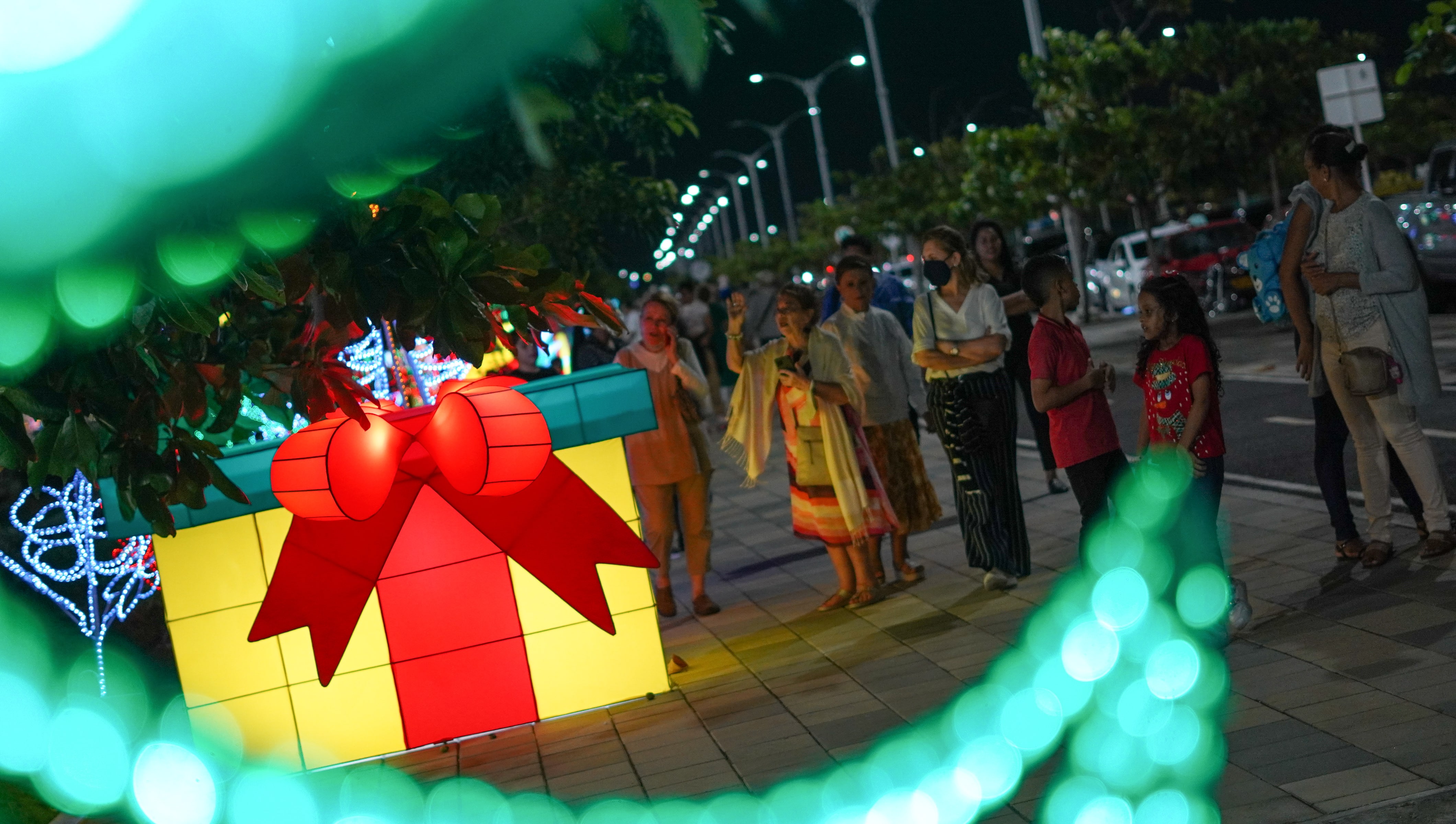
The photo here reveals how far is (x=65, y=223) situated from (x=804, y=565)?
24.0ft

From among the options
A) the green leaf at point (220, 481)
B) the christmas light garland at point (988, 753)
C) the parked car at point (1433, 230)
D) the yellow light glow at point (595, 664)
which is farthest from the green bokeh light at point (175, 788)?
the parked car at point (1433, 230)

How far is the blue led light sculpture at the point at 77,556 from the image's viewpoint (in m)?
7.23

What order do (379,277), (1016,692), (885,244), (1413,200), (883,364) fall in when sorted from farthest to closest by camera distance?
(885,244), (1413,200), (883,364), (1016,692), (379,277)

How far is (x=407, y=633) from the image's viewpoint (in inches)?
257

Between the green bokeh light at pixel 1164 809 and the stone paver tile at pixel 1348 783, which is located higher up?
the green bokeh light at pixel 1164 809

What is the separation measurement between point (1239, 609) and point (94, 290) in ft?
14.7

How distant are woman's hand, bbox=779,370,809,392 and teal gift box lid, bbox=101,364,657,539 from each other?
4.82ft

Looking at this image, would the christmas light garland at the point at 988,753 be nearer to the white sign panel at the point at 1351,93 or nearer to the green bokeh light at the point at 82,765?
the green bokeh light at the point at 82,765

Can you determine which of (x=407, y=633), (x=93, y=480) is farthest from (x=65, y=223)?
(x=407, y=633)

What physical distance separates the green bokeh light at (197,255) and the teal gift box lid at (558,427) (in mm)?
3221

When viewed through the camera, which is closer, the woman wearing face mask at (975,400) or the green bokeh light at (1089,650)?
the green bokeh light at (1089,650)

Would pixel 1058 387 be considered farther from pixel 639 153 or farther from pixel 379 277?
pixel 639 153

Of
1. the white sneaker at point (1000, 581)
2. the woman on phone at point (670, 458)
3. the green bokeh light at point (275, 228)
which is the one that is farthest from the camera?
the woman on phone at point (670, 458)

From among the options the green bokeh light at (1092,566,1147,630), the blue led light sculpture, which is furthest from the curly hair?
the blue led light sculpture
